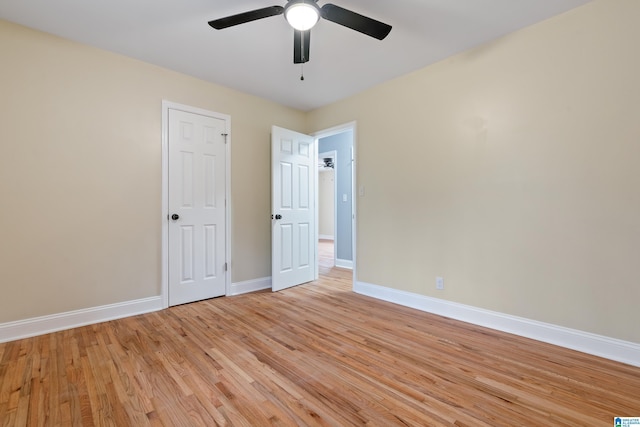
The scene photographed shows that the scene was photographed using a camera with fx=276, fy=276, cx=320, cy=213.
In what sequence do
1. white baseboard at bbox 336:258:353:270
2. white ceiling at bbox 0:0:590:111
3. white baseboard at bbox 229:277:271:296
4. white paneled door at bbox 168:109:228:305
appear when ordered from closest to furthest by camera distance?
white ceiling at bbox 0:0:590:111 < white paneled door at bbox 168:109:228:305 < white baseboard at bbox 229:277:271:296 < white baseboard at bbox 336:258:353:270

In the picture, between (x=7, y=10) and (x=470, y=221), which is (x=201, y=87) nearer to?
(x=7, y=10)

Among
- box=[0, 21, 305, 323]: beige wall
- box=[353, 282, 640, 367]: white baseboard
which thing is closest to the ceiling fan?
box=[0, 21, 305, 323]: beige wall

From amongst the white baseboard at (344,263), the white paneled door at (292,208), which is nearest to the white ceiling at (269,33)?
the white paneled door at (292,208)

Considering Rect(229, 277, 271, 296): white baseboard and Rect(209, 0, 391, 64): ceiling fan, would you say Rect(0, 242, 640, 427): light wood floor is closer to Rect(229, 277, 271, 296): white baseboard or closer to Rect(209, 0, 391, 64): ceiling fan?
Rect(229, 277, 271, 296): white baseboard

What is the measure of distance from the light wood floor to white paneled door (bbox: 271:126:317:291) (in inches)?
45.3

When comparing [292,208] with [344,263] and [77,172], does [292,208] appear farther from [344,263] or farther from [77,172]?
[77,172]

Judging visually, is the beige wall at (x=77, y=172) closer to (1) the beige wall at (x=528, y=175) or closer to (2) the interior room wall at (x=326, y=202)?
(1) the beige wall at (x=528, y=175)

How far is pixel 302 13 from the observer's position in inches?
Result: 67.8

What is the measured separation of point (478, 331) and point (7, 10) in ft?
14.8

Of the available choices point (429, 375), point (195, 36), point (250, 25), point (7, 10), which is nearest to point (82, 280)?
point (7, 10)

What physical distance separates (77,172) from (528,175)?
3898 millimetres

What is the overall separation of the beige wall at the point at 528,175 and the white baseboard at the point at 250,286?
61.7 inches

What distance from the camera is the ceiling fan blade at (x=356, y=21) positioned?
170 cm

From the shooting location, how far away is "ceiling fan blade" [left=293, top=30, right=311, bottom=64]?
6.27ft
